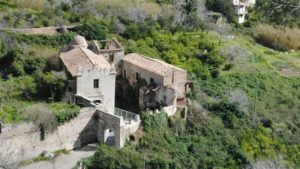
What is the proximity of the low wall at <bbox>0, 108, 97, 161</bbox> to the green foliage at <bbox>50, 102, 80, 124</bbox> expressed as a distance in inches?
12.6

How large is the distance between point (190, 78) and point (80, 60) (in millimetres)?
8733

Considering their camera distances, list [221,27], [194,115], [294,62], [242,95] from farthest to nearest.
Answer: [221,27]
[294,62]
[242,95]
[194,115]

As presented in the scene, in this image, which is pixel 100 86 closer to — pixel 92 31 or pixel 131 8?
pixel 92 31

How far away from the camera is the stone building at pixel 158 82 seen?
117 ft

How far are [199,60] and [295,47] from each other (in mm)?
17056

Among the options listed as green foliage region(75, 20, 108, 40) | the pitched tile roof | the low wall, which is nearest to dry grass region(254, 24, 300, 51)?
green foliage region(75, 20, 108, 40)

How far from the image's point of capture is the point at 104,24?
4572 cm

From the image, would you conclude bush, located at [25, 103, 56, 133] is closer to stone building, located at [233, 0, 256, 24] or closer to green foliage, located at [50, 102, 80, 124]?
green foliage, located at [50, 102, 80, 124]

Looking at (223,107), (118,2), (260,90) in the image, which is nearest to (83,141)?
(223,107)

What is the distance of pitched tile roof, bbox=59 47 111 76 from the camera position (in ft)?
111

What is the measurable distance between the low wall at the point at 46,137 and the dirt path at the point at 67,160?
0.48 metres

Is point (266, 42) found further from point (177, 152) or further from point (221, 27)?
point (177, 152)

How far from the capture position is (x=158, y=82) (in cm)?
3625

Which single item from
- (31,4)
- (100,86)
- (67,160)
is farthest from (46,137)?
(31,4)
